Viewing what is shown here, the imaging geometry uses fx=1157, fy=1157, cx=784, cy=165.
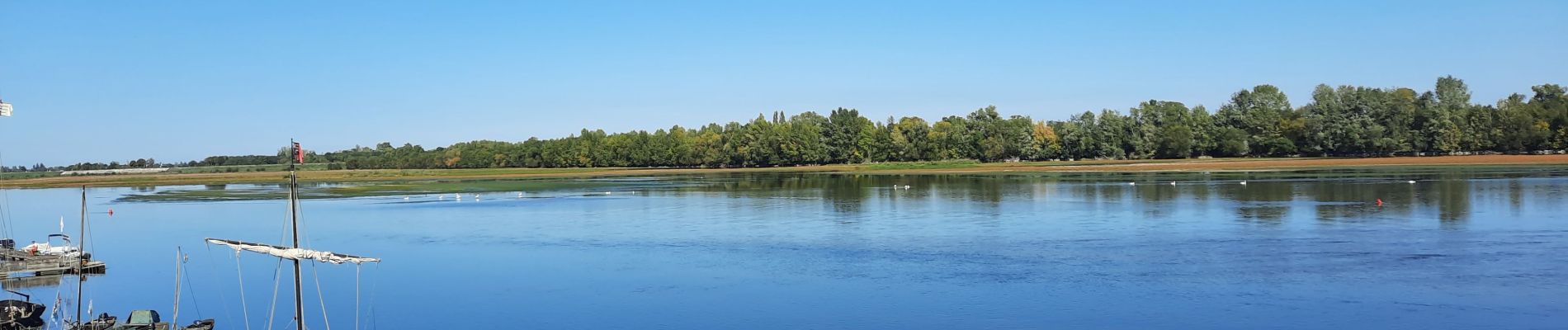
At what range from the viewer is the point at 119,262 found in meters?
44.3

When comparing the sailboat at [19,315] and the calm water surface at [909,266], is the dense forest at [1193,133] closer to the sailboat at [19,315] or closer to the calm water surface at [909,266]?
the calm water surface at [909,266]

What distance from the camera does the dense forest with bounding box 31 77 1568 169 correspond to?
133375 mm

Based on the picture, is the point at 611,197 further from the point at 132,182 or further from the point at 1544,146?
the point at 1544,146

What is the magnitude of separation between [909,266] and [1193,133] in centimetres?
12682

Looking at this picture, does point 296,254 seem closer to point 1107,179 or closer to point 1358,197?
point 1358,197

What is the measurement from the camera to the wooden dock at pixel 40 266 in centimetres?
3950

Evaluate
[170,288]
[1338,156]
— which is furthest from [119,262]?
[1338,156]

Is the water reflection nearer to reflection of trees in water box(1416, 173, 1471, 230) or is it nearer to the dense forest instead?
reflection of trees in water box(1416, 173, 1471, 230)

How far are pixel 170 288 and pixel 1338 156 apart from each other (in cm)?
13688

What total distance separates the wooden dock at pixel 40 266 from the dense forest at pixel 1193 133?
13289cm

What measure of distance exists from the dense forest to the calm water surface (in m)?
71.8

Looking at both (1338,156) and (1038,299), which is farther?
(1338,156)

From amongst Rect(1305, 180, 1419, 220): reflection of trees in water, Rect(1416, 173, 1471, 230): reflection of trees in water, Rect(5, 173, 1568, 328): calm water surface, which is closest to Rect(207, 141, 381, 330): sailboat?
Rect(5, 173, 1568, 328): calm water surface

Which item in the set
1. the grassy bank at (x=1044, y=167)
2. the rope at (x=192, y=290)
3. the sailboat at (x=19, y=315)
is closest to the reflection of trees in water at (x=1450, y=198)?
the grassy bank at (x=1044, y=167)
